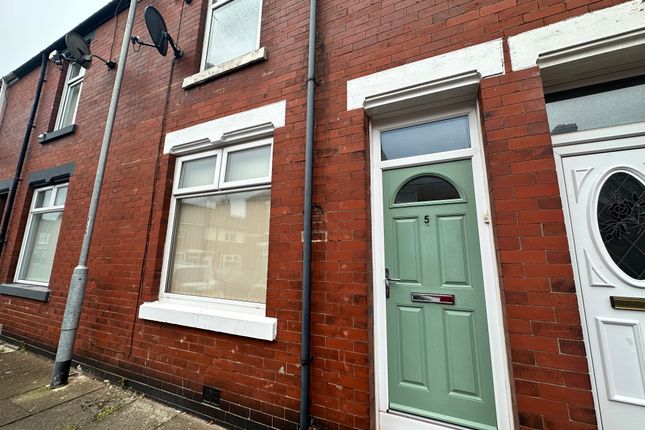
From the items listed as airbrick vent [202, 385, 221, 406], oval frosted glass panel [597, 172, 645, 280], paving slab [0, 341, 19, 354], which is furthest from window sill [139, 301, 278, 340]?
paving slab [0, 341, 19, 354]

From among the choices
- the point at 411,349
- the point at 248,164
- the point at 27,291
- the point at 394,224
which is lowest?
the point at 411,349

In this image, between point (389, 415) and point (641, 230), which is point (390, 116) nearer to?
point (641, 230)

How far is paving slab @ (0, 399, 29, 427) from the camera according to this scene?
8.45 feet

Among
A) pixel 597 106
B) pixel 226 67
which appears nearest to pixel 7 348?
pixel 226 67

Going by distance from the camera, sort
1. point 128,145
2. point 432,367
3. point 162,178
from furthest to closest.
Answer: point 128,145 < point 162,178 < point 432,367

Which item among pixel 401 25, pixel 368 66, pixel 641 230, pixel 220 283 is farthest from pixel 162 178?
pixel 641 230

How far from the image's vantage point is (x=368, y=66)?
104 inches

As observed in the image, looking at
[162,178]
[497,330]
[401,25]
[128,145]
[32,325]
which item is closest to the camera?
[497,330]

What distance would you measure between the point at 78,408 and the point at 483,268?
400cm

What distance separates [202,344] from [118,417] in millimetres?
945

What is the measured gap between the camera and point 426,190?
241cm

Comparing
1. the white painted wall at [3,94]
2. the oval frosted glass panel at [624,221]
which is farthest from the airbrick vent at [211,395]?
the white painted wall at [3,94]

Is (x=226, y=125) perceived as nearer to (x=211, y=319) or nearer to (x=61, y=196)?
(x=211, y=319)

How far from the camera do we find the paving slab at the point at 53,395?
2803 millimetres
